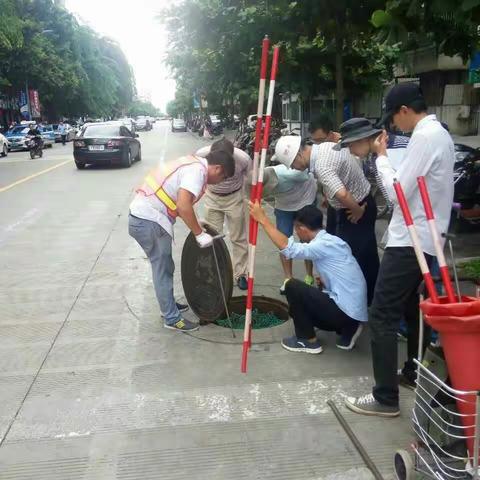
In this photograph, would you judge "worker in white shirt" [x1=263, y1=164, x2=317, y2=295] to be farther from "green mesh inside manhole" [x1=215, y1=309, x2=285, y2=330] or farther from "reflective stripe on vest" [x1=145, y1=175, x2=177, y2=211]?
"reflective stripe on vest" [x1=145, y1=175, x2=177, y2=211]

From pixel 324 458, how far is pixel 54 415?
1581mm

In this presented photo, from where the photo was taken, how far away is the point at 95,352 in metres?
4.22

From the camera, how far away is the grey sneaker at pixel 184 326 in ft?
14.9

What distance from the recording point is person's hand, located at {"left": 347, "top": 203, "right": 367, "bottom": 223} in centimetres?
411

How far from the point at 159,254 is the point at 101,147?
14084 mm

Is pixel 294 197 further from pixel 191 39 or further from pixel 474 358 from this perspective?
pixel 191 39

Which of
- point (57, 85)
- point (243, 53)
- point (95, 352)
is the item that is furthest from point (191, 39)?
point (57, 85)

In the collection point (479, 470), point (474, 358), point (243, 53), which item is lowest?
point (479, 470)

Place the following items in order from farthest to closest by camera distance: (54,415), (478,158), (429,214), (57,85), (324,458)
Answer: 1. (57,85)
2. (478,158)
3. (54,415)
4. (324,458)
5. (429,214)

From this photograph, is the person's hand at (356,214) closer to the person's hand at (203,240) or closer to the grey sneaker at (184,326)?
the person's hand at (203,240)

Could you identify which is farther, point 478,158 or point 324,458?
point 478,158

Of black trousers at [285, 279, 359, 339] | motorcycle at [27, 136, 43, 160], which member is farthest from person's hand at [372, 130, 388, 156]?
motorcycle at [27, 136, 43, 160]

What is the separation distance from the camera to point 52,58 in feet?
128

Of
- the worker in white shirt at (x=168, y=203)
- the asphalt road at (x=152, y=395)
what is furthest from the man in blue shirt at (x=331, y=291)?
the worker in white shirt at (x=168, y=203)
